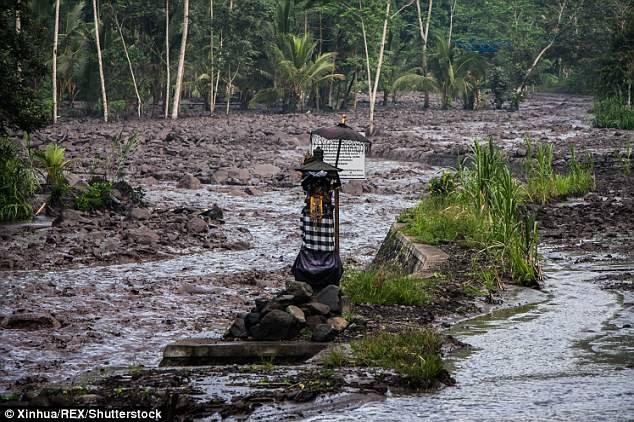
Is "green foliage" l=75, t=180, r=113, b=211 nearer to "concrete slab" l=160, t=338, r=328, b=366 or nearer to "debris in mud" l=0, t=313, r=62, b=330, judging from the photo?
"debris in mud" l=0, t=313, r=62, b=330

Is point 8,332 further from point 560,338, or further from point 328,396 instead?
point 560,338

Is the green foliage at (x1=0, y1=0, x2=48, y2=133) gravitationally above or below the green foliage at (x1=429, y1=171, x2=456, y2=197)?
above

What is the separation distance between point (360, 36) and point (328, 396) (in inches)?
1760

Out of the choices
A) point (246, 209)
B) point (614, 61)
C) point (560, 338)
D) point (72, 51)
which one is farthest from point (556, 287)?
point (72, 51)

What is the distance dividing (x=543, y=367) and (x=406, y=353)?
1.28m

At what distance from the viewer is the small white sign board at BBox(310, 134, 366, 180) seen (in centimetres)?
1227

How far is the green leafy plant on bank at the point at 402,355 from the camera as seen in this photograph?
8.77 meters

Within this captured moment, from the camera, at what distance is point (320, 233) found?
11.6 metres

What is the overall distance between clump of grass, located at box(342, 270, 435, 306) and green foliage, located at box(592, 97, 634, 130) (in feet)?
99.8

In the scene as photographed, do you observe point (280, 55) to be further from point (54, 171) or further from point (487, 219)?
point (487, 219)

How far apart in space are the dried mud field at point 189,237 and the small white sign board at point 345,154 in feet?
6.34

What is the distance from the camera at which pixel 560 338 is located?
1065cm

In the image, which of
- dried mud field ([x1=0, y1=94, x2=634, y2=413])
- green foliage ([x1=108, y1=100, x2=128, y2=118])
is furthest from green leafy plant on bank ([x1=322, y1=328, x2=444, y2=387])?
green foliage ([x1=108, y1=100, x2=128, y2=118])

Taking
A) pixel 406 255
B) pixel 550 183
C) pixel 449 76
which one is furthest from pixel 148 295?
pixel 449 76
